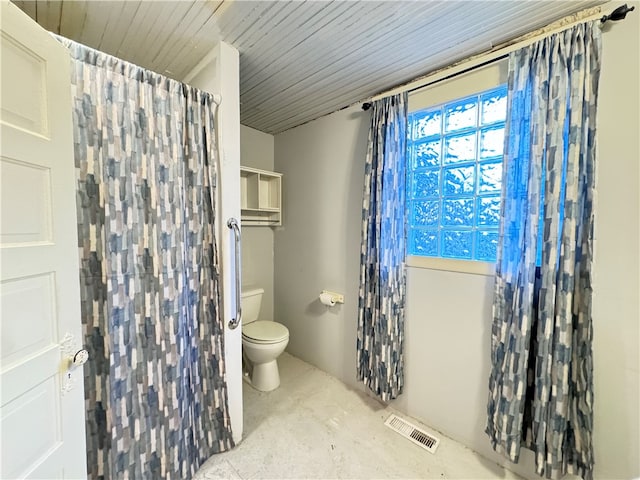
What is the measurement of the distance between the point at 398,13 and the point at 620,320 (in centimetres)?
171

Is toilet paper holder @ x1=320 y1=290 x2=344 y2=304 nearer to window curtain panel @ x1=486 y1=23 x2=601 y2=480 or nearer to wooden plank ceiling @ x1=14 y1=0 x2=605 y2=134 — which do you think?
window curtain panel @ x1=486 y1=23 x2=601 y2=480

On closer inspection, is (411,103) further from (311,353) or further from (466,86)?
(311,353)

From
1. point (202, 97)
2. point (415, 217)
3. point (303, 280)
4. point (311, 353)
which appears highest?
point (202, 97)

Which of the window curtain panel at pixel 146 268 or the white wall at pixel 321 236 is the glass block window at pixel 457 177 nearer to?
the white wall at pixel 321 236

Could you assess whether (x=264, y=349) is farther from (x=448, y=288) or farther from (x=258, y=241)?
(x=448, y=288)

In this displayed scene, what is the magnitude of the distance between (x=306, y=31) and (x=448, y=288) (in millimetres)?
1683

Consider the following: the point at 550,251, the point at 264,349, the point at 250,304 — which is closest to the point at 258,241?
the point at 250,304

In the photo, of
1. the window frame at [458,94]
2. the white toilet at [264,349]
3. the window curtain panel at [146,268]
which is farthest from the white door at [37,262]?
the window frame at [458,94]

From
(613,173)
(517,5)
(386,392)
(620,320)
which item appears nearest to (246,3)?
(517,5)

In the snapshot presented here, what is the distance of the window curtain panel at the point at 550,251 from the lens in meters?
1.07

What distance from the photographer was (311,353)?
2424 millimetres

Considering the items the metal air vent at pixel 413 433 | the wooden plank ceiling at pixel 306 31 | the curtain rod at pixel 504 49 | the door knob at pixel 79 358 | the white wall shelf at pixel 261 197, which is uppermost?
the wooden plank ceiling at pixel 306 31

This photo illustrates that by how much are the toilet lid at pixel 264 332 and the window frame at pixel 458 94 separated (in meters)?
1.18

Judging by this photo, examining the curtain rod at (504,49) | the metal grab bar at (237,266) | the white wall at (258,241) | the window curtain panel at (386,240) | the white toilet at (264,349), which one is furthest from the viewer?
the white wall at (258,241)
